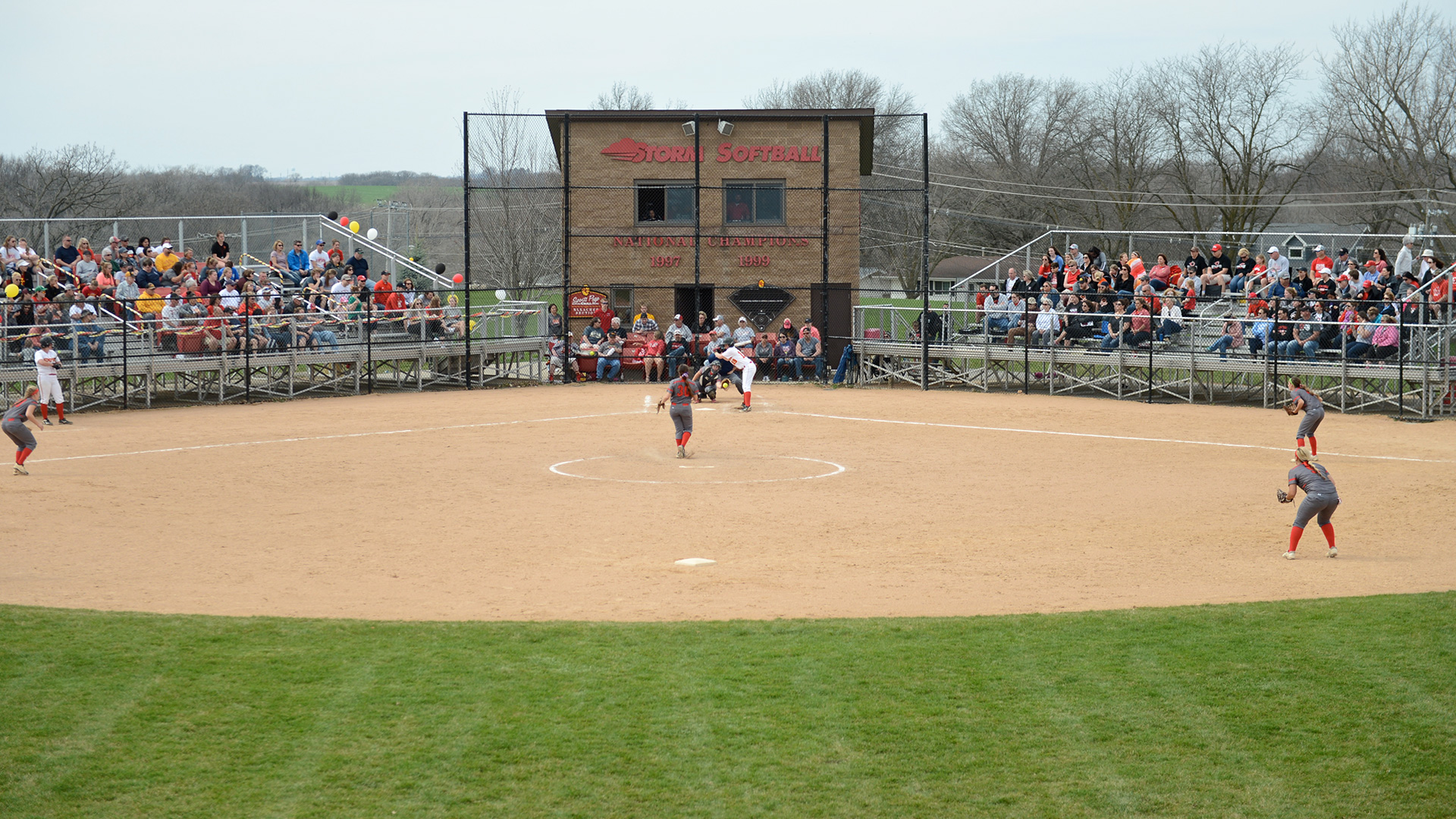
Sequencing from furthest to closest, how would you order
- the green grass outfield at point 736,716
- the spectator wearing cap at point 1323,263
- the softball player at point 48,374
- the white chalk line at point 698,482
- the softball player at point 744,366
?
the spectator wearing cap at point 1323,263 → the softball player at point 744,366 → the softball player at point 48,374 → the white chalk line at point 698,482 → the green grass outfield at point 736,716

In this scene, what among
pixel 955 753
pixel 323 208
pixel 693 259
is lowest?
pixel 955 753

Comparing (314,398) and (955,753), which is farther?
(314,398)

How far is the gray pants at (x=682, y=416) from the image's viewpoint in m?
20.4

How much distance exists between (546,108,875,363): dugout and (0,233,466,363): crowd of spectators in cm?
502

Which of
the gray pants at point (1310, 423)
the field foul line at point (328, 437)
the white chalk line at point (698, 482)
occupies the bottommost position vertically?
the white chalk line at point (698, 482)

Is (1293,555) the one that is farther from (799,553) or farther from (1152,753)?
(1152,753)

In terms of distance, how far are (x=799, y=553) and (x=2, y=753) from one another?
825cm

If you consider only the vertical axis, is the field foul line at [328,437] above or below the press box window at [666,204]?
below

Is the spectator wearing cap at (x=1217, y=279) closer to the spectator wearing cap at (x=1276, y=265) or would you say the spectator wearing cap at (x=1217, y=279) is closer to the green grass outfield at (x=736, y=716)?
the spectator wearing cap at (x=1276, y=265)

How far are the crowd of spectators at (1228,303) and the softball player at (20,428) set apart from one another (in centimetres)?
2098

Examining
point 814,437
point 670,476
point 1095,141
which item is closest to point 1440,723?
point 670,476

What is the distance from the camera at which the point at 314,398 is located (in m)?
30.0

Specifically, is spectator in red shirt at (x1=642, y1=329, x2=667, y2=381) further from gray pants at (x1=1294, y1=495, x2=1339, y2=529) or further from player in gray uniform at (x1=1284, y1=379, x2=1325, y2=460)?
gray pants at (x1=1294, y1=495, x2=1339, y2=529)

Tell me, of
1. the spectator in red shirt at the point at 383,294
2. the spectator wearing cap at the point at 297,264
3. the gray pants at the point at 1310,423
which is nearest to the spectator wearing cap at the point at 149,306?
the spectator wearing cap at the point at 297,264
